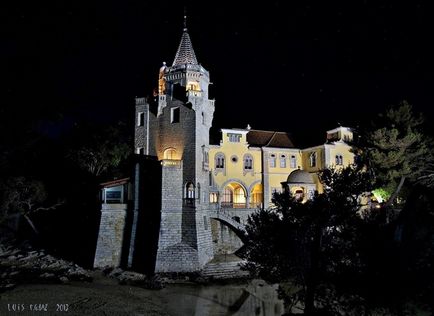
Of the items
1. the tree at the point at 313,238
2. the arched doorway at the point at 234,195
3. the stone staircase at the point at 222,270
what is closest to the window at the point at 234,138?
the arched doorway at the point at 234,195

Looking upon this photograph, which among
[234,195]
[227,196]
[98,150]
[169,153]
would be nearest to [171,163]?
[169,153]

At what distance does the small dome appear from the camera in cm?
3791

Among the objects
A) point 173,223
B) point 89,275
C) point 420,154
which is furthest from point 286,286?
point 420,154

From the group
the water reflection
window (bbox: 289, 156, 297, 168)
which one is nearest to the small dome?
window (bbox: 289, 156, 297, 168)

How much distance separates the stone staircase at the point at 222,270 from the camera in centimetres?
2904

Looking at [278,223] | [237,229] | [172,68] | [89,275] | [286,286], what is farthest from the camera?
[172,68]

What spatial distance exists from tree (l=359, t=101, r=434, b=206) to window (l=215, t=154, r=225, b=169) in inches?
543

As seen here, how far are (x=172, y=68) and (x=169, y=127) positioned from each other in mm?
6172

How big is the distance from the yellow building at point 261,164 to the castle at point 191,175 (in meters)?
0.11

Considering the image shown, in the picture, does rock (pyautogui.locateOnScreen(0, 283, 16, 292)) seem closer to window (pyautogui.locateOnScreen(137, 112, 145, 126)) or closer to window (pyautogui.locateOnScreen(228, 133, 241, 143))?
window (pyautogui.locateOnScreen(137, 112, 145, 126))

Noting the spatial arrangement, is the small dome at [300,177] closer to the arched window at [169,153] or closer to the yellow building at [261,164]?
the yellow building at [261,164]

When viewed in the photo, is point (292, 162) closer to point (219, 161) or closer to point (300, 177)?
point (300, 177)

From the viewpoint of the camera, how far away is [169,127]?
34500mm

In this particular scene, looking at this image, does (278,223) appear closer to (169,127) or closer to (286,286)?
(286,286)
